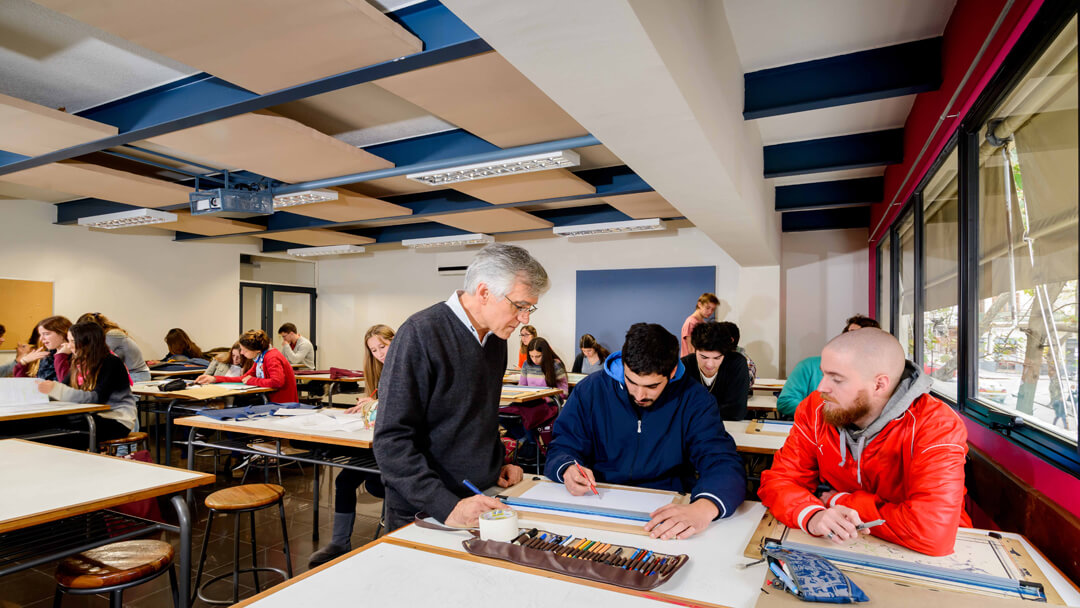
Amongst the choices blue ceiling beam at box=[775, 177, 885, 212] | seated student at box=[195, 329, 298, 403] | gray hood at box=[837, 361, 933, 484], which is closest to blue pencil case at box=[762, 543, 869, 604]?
gray hood at box=[837, 361, 933, 484]

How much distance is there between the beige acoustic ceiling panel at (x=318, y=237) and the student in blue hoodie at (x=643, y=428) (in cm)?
649

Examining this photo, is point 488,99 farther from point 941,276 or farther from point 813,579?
point 813,579

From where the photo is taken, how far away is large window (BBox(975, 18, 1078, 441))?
1518 millimetres

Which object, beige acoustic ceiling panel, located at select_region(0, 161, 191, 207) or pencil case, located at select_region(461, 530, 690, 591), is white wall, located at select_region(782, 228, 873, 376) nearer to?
pencil case, located at select_region(461, 530, 690, 591)

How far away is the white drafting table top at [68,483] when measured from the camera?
184 cm

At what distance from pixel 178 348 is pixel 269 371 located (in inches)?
149

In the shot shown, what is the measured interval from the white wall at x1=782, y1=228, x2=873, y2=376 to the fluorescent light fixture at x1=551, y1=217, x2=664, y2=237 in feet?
6.39

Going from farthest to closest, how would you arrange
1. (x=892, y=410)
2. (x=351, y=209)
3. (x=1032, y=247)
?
(x=351, y=209) → (x=1032, y=247) → (x=892, y=410)

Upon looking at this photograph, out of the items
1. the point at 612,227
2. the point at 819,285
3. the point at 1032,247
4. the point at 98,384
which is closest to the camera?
the point at 1032,247

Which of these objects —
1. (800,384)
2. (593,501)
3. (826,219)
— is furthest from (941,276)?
(826,219)

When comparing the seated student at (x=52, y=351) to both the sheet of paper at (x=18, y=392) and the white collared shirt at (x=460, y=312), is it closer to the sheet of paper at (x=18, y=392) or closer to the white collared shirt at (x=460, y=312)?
the sheet of paper at (x=18, y=392)

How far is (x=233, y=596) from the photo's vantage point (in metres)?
2.87

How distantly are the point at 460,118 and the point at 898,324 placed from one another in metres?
4.15

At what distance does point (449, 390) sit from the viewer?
169 centimetres
